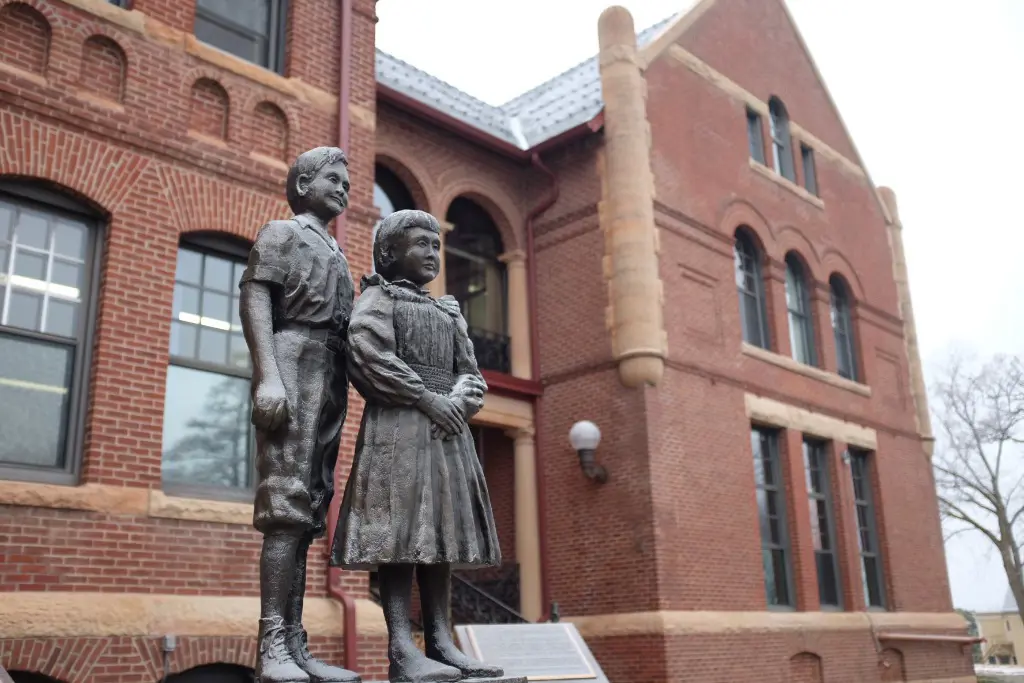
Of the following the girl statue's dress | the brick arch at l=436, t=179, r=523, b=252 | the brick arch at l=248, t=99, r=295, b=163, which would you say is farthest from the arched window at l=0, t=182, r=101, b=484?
the brick arch at l=436, t=179, r=523, b=252

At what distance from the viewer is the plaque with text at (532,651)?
32.0 feet

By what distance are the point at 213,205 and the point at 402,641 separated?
20.2 feet

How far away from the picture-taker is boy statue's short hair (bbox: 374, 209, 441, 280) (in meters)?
4.43

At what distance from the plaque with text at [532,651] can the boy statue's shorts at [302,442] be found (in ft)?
19.3

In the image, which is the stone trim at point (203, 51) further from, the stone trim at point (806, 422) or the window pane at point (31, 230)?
the stone trim at point (806, 422)

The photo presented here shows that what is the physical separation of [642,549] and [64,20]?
28.7ft

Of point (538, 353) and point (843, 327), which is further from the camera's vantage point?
point (843, 327)

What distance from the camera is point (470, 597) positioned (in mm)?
12945

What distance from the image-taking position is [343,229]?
9977 millimetres

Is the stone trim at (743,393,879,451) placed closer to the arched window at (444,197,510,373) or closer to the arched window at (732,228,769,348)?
the arched window at (732,228,769,348)

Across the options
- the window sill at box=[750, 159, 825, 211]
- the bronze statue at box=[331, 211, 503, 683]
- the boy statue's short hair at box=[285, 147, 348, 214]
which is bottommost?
the bronze statue at box=[331, 211, 503, 683]

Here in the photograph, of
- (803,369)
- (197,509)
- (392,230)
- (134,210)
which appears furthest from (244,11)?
(803,369)

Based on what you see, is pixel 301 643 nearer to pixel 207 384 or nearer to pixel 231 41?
pixel 207 384

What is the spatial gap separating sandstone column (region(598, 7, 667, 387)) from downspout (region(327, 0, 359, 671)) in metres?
4.74
